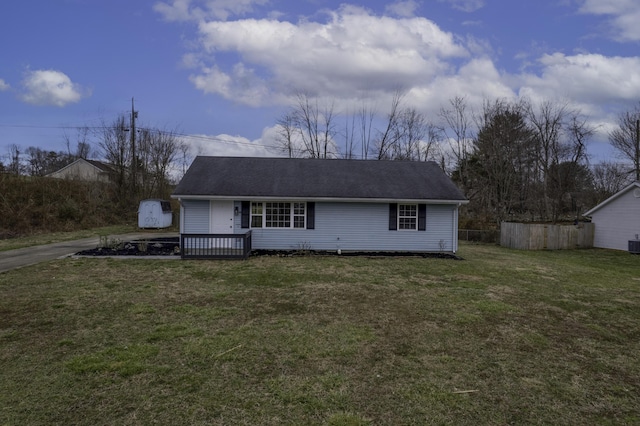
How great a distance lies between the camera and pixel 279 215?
1442 cm

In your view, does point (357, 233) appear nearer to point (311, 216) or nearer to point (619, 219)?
point (311, 216)

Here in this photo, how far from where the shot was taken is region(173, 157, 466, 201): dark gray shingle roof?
14156 mm

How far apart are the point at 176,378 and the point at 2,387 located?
166 cm

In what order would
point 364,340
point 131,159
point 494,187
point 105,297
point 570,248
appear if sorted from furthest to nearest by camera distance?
point 131,159 < point 494,187 < point 570,248 < point 105,297 < point 364,340

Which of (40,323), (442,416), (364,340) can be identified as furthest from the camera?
(40,323)

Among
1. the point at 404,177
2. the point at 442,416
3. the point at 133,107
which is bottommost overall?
the point at 442,416

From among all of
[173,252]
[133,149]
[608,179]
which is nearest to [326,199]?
[173,252]

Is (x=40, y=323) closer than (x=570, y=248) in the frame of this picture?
Yes

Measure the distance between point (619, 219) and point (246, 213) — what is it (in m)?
17.7

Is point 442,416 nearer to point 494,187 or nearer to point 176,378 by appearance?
point 176,378

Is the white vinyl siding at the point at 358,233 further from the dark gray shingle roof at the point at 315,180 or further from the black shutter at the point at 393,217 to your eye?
the dark gray shingle roof at the point at 315,180

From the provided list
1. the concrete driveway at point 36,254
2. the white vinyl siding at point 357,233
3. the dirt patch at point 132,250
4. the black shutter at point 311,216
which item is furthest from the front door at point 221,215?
the concrete driveway at point 36,254

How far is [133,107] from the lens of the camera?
29312 mm

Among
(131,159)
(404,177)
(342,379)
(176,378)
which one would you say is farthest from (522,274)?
(131,159)
